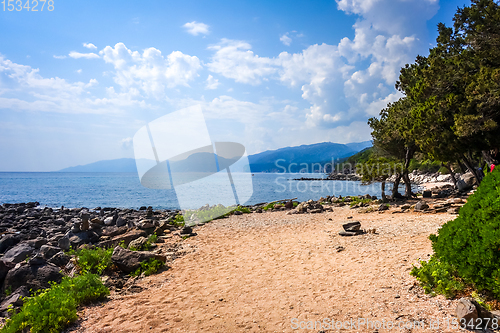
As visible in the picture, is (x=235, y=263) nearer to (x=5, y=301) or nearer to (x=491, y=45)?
(x=5, y=301)

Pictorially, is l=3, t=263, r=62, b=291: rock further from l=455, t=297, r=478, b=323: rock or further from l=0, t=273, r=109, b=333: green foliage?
l=455, t=297, r=478, b=323: rock

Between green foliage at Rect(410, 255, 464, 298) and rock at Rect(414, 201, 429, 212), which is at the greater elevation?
green foliage at Rect(410, 255, 464, 298)

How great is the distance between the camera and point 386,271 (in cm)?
664

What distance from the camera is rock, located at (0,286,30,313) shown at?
6.60 metres

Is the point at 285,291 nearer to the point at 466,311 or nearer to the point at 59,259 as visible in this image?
the point at 466,311

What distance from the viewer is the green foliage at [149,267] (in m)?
8.45

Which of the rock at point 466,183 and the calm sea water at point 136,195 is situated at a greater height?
the rock at point 466,183

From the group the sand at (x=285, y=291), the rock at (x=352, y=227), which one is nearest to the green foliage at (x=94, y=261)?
the sand at (x=285, y=291)

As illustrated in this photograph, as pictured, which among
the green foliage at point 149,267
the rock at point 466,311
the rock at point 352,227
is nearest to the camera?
the rock at point 466,311

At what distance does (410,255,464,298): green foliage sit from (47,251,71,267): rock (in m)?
11.2

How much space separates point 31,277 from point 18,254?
3.33 m

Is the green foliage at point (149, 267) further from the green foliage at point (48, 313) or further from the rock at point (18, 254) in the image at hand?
the rock at point (18, 254)

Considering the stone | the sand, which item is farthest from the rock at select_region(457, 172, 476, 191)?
the stone

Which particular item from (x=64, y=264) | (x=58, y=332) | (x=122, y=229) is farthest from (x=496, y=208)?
(x=122, y=229)
